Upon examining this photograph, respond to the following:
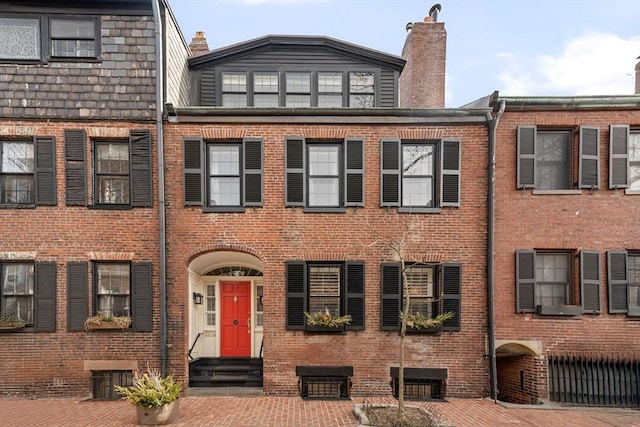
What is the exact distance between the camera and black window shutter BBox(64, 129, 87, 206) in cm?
823

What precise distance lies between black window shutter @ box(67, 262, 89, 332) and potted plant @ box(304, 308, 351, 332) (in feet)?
17.7

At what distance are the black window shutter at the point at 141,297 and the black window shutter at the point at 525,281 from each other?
9062 mm

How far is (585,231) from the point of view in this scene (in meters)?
8.37

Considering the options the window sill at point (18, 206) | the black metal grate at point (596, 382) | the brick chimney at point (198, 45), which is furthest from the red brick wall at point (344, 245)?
the brick chimney at point (198, 45)

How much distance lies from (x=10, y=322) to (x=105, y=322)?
223 centimetres

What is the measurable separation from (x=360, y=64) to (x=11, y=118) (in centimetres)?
913

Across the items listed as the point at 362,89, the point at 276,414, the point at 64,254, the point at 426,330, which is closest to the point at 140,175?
the point at 64,254

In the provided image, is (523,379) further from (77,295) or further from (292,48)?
(77,295)

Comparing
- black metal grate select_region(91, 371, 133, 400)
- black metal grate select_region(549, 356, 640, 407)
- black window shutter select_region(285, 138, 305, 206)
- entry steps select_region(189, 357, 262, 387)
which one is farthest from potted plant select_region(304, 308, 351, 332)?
black metal grate select_region(549, 356, 640, 407)

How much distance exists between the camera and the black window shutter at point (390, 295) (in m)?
8.37

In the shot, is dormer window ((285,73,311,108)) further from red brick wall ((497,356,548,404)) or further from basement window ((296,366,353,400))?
red brick wall ((497,356,548,404))

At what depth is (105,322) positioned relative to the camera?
8.05 m

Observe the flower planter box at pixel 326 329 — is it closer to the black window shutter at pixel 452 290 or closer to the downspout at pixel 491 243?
the black window shutter at pixel 452 290

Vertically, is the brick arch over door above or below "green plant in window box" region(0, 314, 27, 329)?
above
